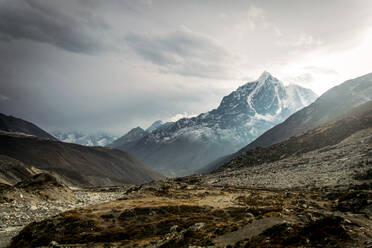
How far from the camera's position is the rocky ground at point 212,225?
2559 cm

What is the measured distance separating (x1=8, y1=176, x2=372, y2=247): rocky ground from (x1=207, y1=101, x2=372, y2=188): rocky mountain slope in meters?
17.0

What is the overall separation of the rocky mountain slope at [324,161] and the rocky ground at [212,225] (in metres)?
17.0

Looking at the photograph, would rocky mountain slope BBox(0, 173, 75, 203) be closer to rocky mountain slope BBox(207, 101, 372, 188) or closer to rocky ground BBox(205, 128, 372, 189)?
rocky mountain slope BBox(207, 101, 372, 188)

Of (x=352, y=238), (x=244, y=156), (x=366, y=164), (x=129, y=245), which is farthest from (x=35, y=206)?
(x=244, y=156)

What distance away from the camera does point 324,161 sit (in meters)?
94.6

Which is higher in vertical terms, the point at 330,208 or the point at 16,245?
the point at 16,245

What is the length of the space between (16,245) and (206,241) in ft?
103

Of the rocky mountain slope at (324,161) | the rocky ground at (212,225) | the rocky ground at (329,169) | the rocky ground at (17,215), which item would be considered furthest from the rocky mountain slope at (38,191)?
the rocky ground at (329,169)

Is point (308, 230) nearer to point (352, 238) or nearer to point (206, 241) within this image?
point (352, 238)

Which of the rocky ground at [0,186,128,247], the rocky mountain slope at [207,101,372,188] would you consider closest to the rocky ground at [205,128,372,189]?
the rocky mountain slope at [207,101,372,188]

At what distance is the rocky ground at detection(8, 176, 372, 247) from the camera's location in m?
25.6

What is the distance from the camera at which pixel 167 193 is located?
2928 inches

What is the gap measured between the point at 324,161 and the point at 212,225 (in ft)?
241

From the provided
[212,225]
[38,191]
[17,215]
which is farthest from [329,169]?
[38,191]
